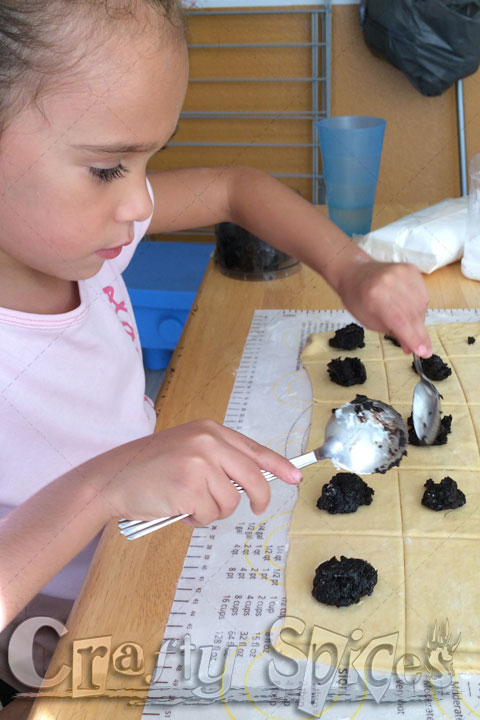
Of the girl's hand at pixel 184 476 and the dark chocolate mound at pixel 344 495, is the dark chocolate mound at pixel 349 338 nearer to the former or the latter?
the dark chocolate mound at pixel 344 495

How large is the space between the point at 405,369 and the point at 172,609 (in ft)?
1.49

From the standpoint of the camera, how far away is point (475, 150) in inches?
77.7

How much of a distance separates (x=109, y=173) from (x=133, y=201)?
0.03 meters

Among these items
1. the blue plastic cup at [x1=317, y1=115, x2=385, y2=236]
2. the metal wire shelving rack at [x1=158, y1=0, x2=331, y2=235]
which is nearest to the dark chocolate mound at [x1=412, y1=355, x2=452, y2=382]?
the blue plastic cup at [x1=317, y1=115, x2=385, y2=236]

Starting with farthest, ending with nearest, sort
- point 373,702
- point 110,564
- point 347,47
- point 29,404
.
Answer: point 347,47 < point 29,404 < point 110,564 < point 373,702

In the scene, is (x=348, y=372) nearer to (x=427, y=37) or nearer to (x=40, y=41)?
(x=40, y=41)

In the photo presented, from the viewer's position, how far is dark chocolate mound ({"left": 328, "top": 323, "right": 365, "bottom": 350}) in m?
0.94

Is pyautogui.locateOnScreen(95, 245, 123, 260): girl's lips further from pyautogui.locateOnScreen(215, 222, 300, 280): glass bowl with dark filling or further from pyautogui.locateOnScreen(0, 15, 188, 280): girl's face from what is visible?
pyautogui.locateOnScreen(215, 222, 300, 280): glass bowl with dark filling

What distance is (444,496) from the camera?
0.66 metres

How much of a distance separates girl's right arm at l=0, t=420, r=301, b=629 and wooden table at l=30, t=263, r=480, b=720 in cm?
6

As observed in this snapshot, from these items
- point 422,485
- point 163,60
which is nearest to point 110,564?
point 422,485

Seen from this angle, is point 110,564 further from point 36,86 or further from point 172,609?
point 36,86

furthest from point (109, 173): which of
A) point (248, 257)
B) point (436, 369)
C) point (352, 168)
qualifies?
point (352, 168)

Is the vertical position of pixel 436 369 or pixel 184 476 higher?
pixel 184 476
